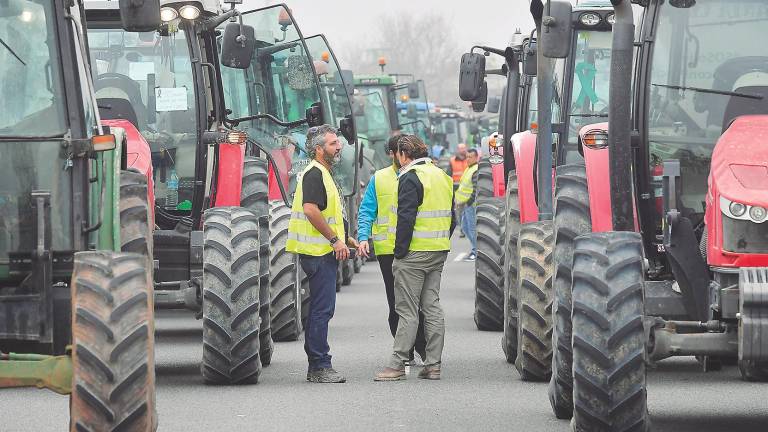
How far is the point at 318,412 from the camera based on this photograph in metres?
11.5

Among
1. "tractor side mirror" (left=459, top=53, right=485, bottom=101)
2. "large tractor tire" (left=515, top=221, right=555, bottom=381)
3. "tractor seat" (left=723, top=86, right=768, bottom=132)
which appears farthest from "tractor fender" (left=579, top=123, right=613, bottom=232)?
"tractor side mirror" (left=459, top=53, right=485, bottom=101)

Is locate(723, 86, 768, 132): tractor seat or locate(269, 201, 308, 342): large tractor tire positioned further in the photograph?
locate(269, 201, 308, 342): large tractor tire

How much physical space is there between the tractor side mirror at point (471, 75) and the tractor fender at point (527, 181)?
3295 mm

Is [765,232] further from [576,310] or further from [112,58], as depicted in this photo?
[112,58]

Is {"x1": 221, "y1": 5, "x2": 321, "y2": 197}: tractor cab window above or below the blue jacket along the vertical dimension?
above

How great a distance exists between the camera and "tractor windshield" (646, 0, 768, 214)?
1019cm

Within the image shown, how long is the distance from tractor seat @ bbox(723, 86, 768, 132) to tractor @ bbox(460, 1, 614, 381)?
99 centimetres

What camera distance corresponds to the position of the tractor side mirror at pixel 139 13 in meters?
9.23

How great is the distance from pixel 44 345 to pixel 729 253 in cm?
349

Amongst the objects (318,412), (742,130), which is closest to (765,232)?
(742,130)

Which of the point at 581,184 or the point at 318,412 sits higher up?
the point at 581,184

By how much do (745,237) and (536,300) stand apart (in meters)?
3.62

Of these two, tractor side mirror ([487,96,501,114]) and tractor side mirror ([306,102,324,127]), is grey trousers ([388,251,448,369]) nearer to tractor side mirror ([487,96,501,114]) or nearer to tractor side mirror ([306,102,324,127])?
tractor side mirror ([306,102,324,127])

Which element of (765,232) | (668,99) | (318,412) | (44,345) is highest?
(668,99)
